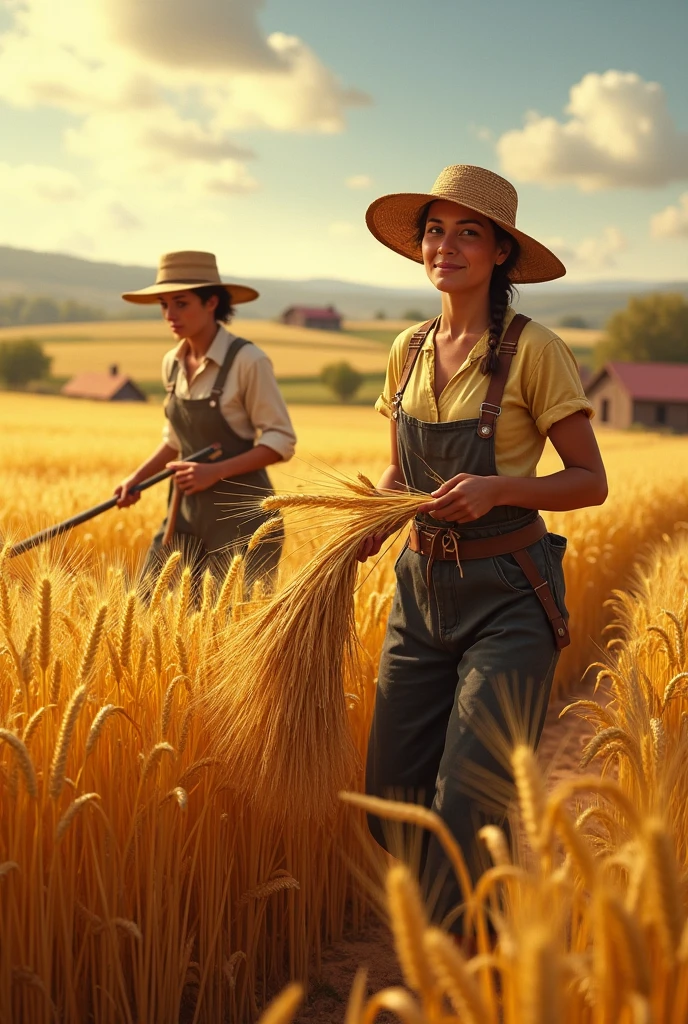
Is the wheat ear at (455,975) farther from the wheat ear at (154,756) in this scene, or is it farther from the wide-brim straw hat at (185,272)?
the wide-brim straw hat at (185,272)

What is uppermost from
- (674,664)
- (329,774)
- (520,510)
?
(520,510)

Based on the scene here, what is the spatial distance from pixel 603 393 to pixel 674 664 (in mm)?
50776

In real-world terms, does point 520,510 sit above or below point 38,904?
above

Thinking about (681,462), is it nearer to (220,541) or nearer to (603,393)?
(220,541)

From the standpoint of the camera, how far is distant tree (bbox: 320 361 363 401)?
6084cm

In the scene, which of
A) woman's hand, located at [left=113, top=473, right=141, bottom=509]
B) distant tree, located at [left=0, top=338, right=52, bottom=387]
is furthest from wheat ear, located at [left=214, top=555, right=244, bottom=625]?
distant tree, located at [left=0, top=338, right=52, bottom=387]

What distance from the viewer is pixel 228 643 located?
2311 millimetres

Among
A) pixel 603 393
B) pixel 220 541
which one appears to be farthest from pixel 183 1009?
pixel 603 393

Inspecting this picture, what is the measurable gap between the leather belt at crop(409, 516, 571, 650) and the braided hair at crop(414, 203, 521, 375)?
1.31 feet

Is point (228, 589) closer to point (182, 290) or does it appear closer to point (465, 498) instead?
point (465, 498)

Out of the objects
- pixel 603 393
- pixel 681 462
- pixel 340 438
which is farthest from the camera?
pixel 603 393

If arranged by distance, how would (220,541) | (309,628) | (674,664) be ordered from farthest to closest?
1. (220,541)
2. (674,664)
3. (309,628)

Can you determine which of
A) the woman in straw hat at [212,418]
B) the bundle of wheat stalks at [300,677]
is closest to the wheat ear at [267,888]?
the bundle of wheat stalks at [300,677]

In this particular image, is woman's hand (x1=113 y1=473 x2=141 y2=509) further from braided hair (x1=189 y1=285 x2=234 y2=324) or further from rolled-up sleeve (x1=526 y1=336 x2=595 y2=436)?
rolled-up sleeve (x1=526 y1=336 x2=595 y2=436)
